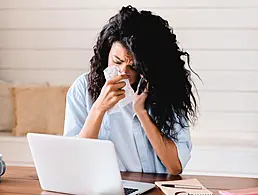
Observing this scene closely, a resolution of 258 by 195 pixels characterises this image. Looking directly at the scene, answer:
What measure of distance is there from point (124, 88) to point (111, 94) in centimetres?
6

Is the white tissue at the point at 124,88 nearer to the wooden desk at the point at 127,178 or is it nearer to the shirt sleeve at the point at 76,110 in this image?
the shirt sleeve at the point at 76,110

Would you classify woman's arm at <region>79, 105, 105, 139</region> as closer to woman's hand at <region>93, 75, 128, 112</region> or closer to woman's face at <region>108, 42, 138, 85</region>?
woman's hand at <region>93, 75, 128, 112</region>

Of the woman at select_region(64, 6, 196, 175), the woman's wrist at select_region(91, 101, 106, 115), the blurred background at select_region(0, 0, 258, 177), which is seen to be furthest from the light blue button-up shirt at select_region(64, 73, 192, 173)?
the blurred background at select_region(0, 0, 258, 177)

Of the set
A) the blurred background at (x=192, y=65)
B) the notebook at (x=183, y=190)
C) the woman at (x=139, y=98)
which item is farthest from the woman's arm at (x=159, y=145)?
the blurred background at (x=192, y=65)

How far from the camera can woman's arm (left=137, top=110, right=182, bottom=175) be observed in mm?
1992

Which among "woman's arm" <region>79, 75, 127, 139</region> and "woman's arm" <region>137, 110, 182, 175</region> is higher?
"woman's arm" <region>79, 75, 127, 139</region>

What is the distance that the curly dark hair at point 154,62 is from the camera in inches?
Result: 77.6

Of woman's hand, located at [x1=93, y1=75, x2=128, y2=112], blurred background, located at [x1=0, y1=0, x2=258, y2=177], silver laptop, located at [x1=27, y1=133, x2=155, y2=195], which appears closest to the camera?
silver laptop, located at [x1=27, y1=133, x2=155, y2=195]

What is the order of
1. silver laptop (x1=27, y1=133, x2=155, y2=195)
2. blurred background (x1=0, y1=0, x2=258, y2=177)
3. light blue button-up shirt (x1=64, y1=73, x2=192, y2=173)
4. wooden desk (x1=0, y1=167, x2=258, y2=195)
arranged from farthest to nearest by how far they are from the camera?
blurred background (x1=0, y1=0, x2=258, y2=177) → light blue button-up shirt (x1=64, y1=73, x2=192, y2=173) → wooden desk (x1=0, y1=167, x2=258, y2=195) → silver laptop (x1=27, y1=133, x2=155, y2=195)

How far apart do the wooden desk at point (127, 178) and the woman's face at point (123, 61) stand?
14.6 inches

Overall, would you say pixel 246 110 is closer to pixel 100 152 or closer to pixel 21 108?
pixel 21 108

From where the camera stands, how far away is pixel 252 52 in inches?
122

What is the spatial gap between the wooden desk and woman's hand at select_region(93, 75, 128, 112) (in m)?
0.26

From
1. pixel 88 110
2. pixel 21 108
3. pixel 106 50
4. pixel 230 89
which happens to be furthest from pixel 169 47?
pixel 21 108
